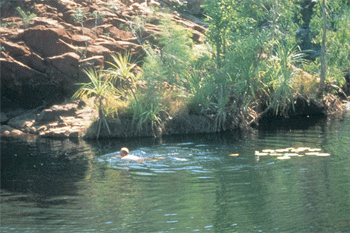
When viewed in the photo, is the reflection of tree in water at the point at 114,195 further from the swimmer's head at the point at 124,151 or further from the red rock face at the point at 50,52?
the red rock face at the point at 50,52

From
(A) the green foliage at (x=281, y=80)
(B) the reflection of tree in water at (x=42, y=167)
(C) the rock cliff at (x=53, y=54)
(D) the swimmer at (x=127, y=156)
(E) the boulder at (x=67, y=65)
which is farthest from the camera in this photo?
(E) the boulder at (x=67, y=65)

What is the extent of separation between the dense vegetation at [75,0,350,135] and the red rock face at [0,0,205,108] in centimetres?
224

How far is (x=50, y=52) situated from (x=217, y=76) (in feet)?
24.9

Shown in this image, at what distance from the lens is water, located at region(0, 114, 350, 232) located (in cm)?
979

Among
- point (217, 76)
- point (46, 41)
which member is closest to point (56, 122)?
point (46, 41)

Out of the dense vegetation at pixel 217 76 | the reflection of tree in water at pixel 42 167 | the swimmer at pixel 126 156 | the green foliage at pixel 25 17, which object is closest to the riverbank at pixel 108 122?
the dense vegetation at pixel 217 76

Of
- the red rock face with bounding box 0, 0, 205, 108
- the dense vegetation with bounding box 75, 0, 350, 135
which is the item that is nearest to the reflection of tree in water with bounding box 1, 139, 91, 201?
the dense vegetation with bounding box 75, 0, 350, 135

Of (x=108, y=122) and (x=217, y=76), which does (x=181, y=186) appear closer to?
(x=108, y=122)

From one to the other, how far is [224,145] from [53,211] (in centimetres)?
773

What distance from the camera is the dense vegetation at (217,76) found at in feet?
67.2

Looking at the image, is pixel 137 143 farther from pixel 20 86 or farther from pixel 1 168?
pixel 20 86

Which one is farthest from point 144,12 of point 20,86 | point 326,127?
point 326,127

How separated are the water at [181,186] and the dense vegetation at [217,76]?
1.85 metres

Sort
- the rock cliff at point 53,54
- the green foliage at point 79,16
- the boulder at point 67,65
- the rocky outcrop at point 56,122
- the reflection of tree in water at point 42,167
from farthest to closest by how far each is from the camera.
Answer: the green foliage at point 79,16 → the boulder at point 67,65 → the rock cliff at point 53,54 → the rocky outcrop at point 56,122 → the reflection of tree in water at point 42,167
